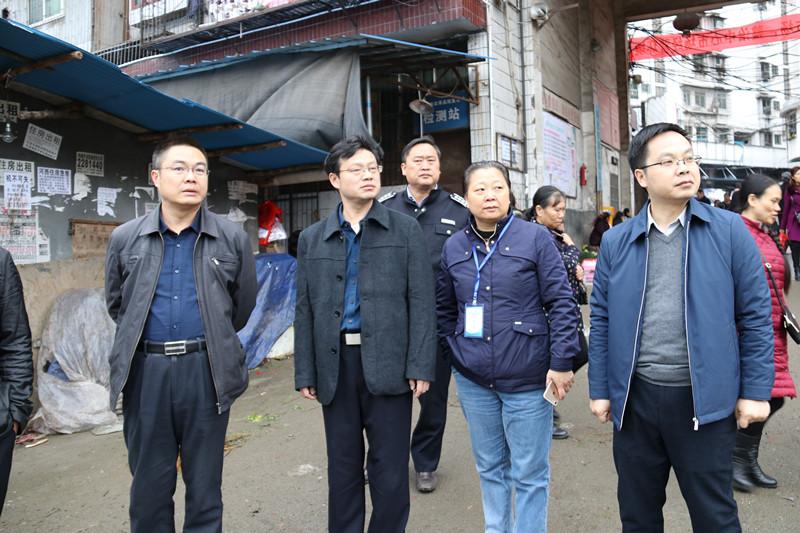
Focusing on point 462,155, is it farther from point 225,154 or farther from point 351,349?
point 351,349

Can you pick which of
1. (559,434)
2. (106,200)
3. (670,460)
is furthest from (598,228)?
(670,460)

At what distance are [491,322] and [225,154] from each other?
5.31 metres

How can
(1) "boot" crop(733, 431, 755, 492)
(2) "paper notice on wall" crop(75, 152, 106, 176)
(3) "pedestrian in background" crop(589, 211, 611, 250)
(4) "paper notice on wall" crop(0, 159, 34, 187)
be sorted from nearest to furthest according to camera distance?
(1) "boot" crop(733, 431, 755, 492), (4) "paper notice on wall" crop(0, 159, 34, 187), (2) "paper notice on wall" crop(75, 152, 106, 176), (3) "pedestrian in background" crop(589, 211, 611, 250)

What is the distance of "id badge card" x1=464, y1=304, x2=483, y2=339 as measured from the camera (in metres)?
2.55

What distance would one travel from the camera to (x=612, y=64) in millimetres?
16031

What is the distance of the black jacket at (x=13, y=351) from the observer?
8.05ft

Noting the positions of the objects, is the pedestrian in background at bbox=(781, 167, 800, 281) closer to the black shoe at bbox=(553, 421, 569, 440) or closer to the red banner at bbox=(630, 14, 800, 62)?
the red banner at bbox=(630, 14, 800, 62)

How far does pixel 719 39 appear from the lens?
15141 mm

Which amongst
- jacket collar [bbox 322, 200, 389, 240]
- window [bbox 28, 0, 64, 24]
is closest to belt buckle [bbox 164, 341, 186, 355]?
jacket collar [bbox 322, 200, 389, 240]

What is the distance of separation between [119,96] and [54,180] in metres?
1.12

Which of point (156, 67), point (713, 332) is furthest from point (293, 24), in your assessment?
point (713, 332)

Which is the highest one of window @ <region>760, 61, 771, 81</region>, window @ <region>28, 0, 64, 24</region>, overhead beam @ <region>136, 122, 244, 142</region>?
window @ <region>760, 61, 771, 81</region>

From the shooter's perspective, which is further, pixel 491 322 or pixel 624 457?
pixel 491 322

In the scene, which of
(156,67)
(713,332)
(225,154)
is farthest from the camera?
(156,67)
